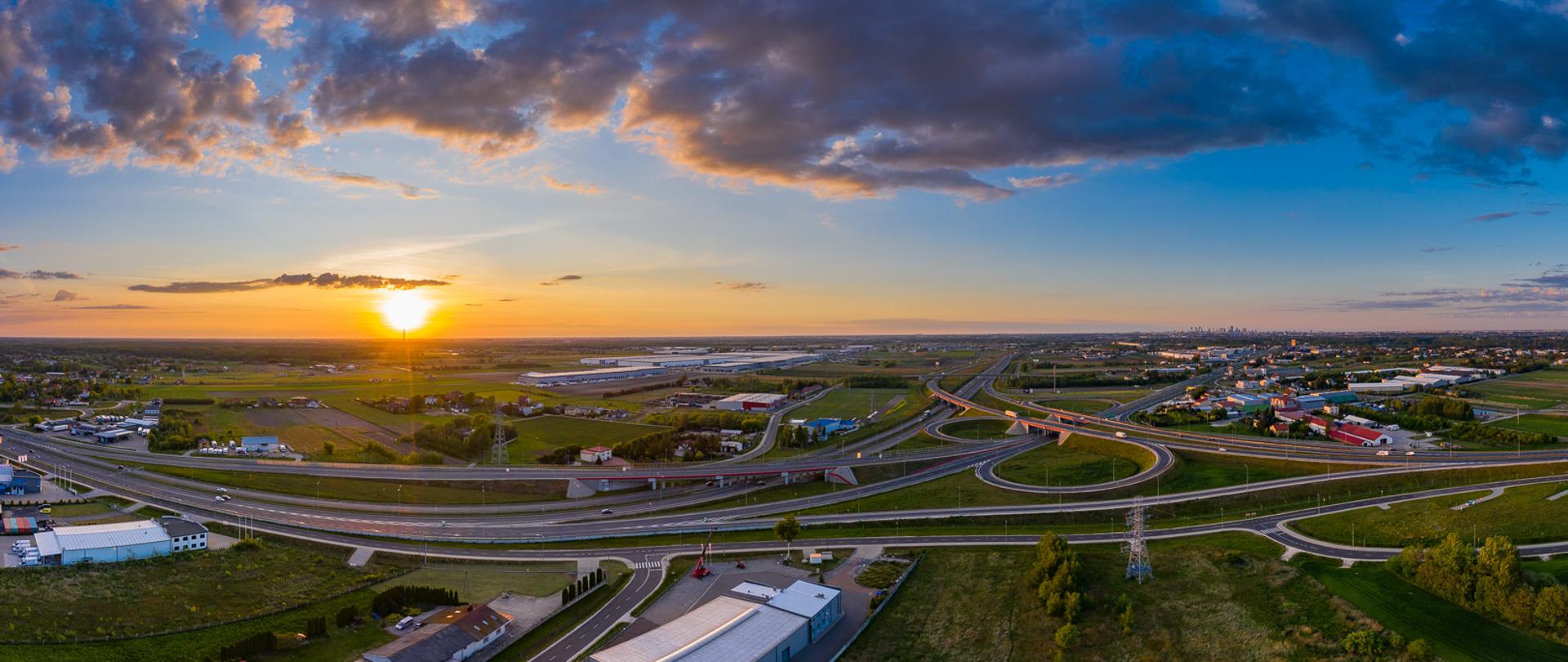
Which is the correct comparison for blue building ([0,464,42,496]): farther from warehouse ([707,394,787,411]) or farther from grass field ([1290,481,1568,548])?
grass field ([1290,481,1568,548])

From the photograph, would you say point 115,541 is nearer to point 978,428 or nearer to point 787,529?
point 787,529

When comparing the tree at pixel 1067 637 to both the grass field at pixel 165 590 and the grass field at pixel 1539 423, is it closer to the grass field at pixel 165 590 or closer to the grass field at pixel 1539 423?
the grass field at pixel 165 590

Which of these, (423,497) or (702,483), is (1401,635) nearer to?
(702,483)

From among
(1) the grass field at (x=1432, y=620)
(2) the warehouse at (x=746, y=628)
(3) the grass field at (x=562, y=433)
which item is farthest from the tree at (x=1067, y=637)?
(3) the grass field at (x=562, y=433)

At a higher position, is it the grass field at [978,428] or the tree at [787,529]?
the tree at [787,529]

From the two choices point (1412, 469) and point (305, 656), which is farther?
point (1412, 469)

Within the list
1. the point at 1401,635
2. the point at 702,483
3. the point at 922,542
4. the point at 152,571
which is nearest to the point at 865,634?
the point at 922,542

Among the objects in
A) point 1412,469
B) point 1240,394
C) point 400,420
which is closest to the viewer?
point 1412,469
